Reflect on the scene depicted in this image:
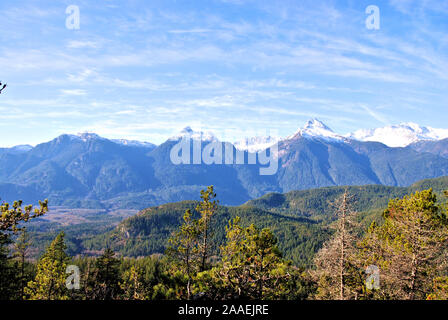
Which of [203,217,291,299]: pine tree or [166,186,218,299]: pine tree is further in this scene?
[166,186,218,299]: pine tree

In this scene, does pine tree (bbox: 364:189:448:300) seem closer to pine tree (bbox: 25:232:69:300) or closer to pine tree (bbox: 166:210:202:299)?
pine tree (bbox: 166:210:202:299)

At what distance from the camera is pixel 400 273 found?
27375 millimetres

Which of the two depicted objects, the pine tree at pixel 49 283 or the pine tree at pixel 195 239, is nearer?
the pine tree at pixel 195 239

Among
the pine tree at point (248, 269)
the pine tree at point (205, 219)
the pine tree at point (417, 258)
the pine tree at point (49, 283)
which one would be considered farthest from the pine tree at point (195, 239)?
the pine tree at point (417, 258)

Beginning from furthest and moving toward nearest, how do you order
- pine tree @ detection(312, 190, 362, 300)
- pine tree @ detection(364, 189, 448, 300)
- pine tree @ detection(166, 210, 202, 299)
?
pine tree @ detection(166, 210, 202, 299) < pine tree @ detection(364, 189, 448, 300) < pine tree @ detection(312, 190, 362, 300)

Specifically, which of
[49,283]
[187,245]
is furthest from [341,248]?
[49,283]

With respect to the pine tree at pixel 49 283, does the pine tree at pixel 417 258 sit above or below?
above

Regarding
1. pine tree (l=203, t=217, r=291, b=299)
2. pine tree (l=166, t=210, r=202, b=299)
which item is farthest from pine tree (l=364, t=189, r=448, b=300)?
pine tree (l=166, t=210, r=202, b=299)

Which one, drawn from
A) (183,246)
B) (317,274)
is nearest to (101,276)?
(183,246)

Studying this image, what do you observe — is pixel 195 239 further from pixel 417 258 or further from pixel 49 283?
pixel 417 258

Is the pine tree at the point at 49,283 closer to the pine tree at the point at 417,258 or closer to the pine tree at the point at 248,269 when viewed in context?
the pine tree at the point at 248,269
